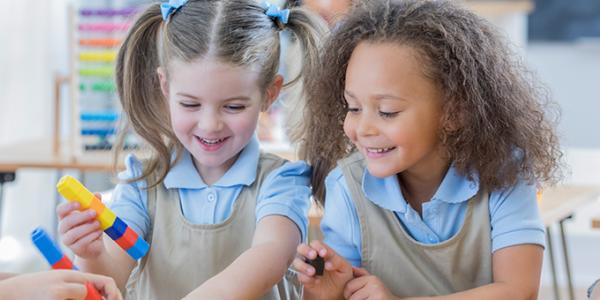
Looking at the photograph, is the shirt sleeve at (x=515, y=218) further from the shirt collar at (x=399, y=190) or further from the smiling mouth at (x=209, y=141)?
the smiling mouth at (x=209, y=141)

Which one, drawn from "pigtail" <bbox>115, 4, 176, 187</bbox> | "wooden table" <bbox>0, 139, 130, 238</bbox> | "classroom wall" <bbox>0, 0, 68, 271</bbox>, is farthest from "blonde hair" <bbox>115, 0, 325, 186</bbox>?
"classroom wall" <bbox>0, 0, 68, 271</bbox>

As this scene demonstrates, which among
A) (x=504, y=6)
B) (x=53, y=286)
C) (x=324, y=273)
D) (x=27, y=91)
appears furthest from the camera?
(x=504, y=6)

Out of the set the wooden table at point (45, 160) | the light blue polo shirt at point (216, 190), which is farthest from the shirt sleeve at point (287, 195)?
the wooden table at point (45, 160)

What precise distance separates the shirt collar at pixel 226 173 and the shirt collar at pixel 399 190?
7.1 inches

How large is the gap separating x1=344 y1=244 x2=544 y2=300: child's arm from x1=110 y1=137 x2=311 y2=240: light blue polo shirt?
0.17 metres

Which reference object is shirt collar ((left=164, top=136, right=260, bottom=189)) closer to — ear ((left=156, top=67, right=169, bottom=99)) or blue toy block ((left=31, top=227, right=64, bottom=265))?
ear ((left=156, top=67, right=169, bottom=99))

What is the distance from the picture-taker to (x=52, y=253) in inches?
47.3

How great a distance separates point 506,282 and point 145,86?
63cm

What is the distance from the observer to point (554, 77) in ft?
15.8

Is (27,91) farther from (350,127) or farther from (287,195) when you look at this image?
(350,127)

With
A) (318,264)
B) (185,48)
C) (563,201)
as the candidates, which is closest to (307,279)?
(318,264)

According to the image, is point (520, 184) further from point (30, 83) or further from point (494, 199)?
point (30, 83)

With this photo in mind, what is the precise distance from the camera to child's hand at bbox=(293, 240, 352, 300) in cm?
125

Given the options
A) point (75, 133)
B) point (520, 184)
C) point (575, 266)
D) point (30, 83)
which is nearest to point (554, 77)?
point (575, 266)
